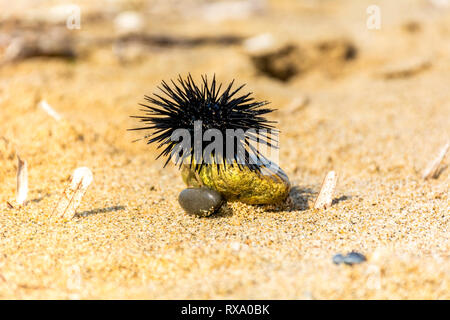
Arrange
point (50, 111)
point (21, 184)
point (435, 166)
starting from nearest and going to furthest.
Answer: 1. point (21, 184)
2. point (435, 166)
3. point (50, 111)

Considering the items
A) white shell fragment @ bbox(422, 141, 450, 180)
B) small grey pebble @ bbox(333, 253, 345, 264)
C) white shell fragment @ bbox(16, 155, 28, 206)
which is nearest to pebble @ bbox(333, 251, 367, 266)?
small grey pebble @ bbox(333, 253, 345, 264)

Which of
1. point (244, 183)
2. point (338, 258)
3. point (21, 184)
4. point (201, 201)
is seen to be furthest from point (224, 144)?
point (21, 184)

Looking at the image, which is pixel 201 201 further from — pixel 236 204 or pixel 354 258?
pixel 354 258

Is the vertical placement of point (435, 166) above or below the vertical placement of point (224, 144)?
below

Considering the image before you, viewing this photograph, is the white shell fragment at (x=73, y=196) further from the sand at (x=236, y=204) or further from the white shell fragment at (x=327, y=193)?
the white shell fragment at (x=327, y=193)

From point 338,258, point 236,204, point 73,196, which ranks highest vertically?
point 73,196

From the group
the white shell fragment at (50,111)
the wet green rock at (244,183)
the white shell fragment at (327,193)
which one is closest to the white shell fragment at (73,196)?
the wet green rock at (244,183)
